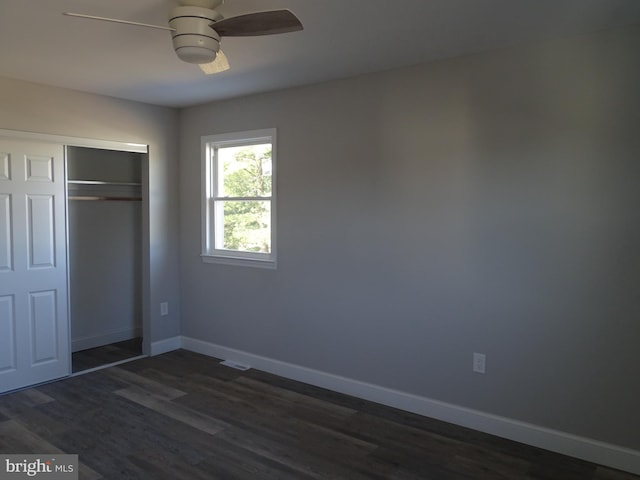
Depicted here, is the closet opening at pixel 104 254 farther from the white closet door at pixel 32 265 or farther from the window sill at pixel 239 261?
the window sill at pixel 239 261

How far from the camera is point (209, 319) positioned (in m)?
4.73

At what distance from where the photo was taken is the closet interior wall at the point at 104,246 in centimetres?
477

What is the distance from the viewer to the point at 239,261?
Answer: 14.5 feet

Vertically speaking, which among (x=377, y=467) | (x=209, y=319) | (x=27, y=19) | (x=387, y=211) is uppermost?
(x=27, y=19)

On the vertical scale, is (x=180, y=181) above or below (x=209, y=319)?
above

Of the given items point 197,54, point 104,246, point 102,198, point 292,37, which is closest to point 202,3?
point 197,54

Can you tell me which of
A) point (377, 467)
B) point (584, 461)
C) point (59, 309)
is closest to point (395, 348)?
point (377, 467)

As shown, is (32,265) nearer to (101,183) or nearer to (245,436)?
(101,183)

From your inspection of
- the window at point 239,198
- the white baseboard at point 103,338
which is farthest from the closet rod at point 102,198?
the white baseboard at point 103,338

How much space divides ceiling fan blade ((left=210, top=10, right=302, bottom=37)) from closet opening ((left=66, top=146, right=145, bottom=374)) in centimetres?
283

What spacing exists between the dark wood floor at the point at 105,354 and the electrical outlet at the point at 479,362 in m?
3.25

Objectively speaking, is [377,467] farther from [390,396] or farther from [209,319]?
[209,319]

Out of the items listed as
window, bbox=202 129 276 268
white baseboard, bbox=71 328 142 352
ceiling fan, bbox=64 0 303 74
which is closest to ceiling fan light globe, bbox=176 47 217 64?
ceiling fan, bbox=64 0 303 74

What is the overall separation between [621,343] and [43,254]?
13.8ft
